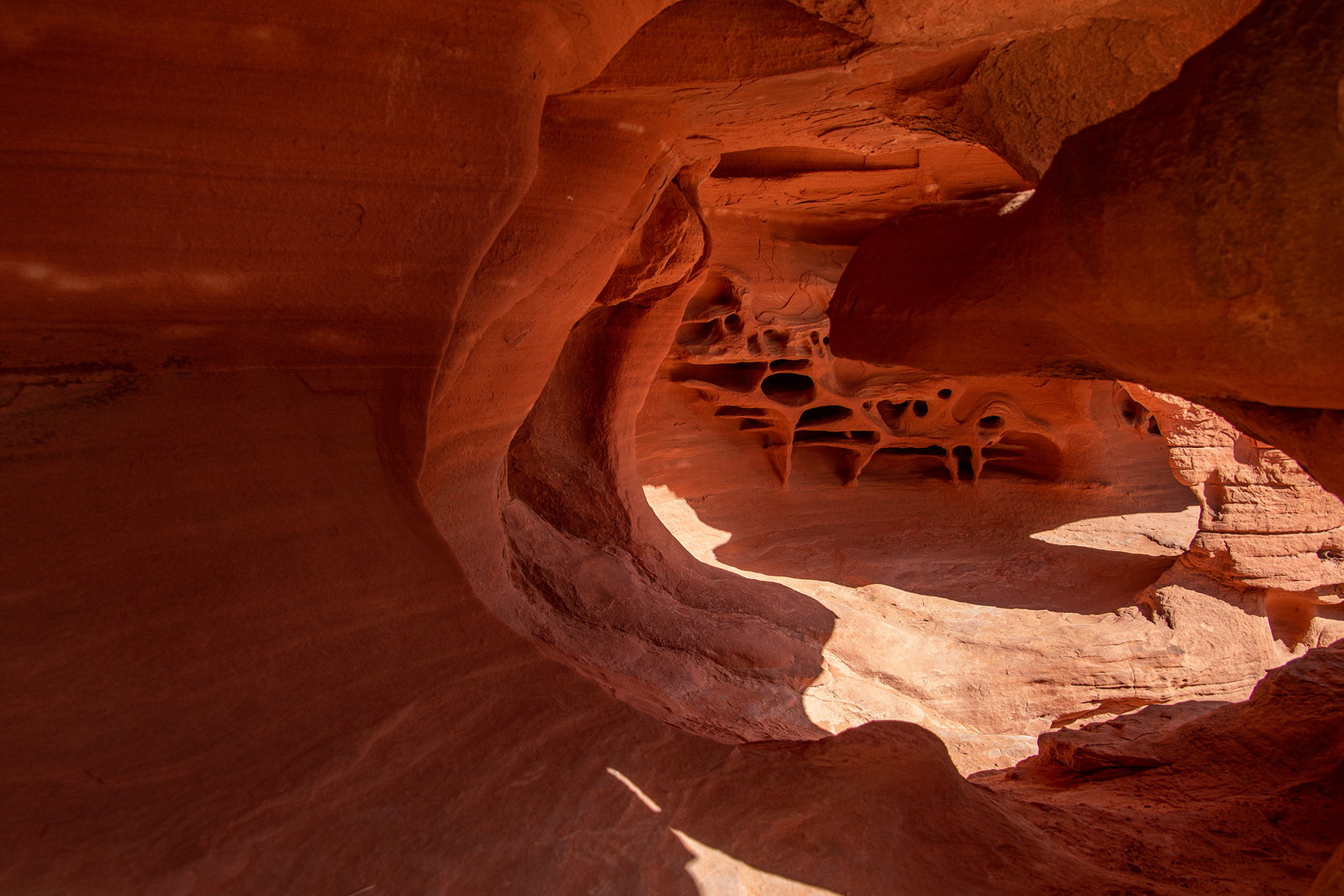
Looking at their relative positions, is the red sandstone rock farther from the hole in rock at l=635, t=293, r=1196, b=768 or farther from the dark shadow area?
the dark shadow area

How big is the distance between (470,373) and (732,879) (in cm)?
161

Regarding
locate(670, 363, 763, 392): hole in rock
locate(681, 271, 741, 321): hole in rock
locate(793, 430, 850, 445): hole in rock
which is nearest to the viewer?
locate(681, 271, 741, 321): hole in rock

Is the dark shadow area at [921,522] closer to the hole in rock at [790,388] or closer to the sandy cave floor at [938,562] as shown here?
the sandy cave floor at [938,562]

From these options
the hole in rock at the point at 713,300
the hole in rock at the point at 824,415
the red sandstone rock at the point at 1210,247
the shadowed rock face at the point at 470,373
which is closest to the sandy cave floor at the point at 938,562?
the hole in rock at the point at 824,415

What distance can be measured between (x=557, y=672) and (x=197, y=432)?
915 millimetres

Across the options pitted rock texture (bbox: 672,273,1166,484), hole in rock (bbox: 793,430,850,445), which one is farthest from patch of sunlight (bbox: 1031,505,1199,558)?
hole in rock (bbox: 793,430,850,445)

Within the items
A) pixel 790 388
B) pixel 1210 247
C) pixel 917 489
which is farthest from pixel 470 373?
pixel 917 489

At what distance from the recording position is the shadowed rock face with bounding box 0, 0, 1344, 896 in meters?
1.30

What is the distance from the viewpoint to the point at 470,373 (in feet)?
8.12

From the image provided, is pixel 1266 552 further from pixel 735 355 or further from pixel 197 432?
pixel 197 432

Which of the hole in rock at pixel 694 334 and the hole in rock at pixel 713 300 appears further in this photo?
the hole in rock at pixel 694 334

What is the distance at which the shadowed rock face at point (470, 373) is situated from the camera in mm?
1304

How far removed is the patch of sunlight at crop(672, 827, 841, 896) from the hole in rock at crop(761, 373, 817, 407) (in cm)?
417

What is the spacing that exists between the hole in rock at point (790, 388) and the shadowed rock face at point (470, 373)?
2885mm
